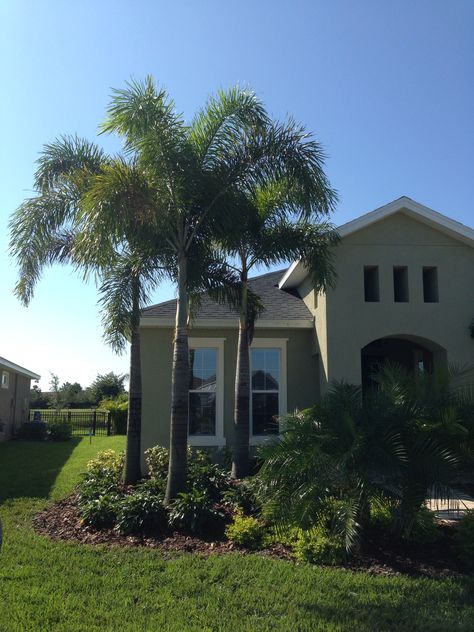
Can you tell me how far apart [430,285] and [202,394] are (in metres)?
5.76

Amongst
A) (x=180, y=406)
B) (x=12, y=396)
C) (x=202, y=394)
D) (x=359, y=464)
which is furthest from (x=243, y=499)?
(x=12, y=396)

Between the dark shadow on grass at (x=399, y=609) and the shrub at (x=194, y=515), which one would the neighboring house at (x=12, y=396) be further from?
the dark shadow on grass at (x=399, y=609)

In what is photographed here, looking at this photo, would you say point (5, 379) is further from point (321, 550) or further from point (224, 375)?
Answer: point (321, 550)

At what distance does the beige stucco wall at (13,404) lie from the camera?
72.7 ft

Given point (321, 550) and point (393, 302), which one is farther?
point (393, 302)

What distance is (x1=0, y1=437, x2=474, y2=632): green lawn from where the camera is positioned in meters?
4.66

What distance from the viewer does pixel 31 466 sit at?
1439 centimetres

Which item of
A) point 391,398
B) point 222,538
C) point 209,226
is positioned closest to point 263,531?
point 222,538

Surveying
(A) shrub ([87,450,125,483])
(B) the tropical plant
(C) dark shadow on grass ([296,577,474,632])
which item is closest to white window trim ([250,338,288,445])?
(A) shrub ([87,450,125,483])

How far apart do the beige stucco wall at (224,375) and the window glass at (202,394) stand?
0.32 meters

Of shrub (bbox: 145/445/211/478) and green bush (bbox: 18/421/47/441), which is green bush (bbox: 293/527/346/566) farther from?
green bush (bbox: 18/421/47/441)

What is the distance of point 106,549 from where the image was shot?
679 cm

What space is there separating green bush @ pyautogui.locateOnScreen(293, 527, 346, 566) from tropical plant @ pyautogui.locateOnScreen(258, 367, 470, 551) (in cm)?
19

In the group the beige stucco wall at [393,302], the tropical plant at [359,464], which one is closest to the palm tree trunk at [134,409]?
the beige stucco wall at [393,302]
